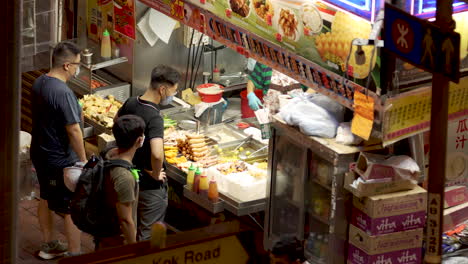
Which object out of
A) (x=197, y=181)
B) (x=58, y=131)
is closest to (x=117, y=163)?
(x=58, y=131)

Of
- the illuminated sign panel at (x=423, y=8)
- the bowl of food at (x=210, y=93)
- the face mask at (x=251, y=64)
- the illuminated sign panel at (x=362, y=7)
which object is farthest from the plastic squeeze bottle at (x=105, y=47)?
the illuminated sign panel at (x=423, y=8)

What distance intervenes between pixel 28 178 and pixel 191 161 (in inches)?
90.1

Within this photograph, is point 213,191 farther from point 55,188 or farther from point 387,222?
point 387,222

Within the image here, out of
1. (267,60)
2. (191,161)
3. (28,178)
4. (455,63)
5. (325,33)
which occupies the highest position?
(455,63)

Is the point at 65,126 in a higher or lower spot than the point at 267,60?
lower

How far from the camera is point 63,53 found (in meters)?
9.13

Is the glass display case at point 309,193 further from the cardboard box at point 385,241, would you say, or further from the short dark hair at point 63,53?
the short dark hair at point 63,53

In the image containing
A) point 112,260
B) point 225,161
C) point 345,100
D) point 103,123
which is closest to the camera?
point 112,260

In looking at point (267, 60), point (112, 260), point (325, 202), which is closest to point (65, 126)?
point (267, 60)

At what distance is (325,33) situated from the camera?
7898mm

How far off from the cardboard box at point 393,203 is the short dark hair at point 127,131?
1922 mm

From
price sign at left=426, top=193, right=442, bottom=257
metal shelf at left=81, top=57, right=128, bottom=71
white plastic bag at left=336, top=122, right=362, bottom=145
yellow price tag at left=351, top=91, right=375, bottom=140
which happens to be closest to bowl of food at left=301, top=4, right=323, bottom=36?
yellow price tag at left=351, top=91, right=375, bottom=140

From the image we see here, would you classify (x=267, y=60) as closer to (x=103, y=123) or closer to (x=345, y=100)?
(x=345, y=100)

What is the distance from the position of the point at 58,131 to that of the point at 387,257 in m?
3.44
